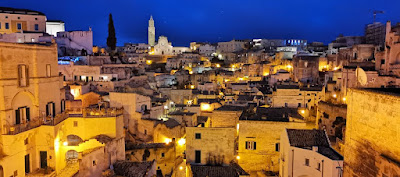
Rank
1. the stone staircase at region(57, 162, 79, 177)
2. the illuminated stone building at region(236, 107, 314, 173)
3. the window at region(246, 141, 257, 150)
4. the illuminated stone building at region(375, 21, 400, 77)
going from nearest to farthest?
the stone staircase at region(57, 162, 79, 177) → the illuminated stone building at region(236, 107, 314, 173) → the window at region(246, 141, 257, 150) → the illuminated stone building at region(375, 21, 400, 77)

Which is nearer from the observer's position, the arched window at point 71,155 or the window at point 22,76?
the window at point 22,76

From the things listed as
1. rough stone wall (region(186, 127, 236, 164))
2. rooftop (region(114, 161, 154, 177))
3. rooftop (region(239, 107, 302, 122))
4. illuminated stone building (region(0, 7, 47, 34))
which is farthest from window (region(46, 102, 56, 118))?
illuminated stone building (region(0, 7, 47, 34))

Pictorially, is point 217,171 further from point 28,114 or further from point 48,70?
point 48,70

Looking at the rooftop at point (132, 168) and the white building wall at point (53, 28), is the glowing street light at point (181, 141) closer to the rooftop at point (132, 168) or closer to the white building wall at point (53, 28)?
the rooftop at point (132, 168)

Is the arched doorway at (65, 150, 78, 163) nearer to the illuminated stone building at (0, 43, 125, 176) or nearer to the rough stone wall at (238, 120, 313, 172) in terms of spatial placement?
the illuminated stone building at (0, 43, 125, 176)

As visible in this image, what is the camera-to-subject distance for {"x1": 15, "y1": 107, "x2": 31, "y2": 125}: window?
15492 mm

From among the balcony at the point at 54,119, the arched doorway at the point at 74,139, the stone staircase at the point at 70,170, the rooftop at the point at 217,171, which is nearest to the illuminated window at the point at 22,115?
the balcony at the point at 54,119

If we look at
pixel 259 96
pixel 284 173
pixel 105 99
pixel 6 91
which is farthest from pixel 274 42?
pixel 6 91

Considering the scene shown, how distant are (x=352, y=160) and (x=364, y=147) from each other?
2.11 feet

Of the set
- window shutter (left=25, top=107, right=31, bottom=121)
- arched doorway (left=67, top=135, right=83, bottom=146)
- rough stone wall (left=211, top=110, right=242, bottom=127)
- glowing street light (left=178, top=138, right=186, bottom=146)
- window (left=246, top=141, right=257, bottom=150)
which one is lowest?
glowing street light (left=178, top=138, right=186, bottom=146)

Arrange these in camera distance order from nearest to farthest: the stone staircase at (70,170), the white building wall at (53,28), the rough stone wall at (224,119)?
the stone staircase at (70,170)
the rough stone wall at (224,119)
the white building wall at (53,28)

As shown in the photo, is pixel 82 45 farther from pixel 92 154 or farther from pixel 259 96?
pixel 92 154

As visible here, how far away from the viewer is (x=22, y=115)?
15.8m

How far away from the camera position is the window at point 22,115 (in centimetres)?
1549
